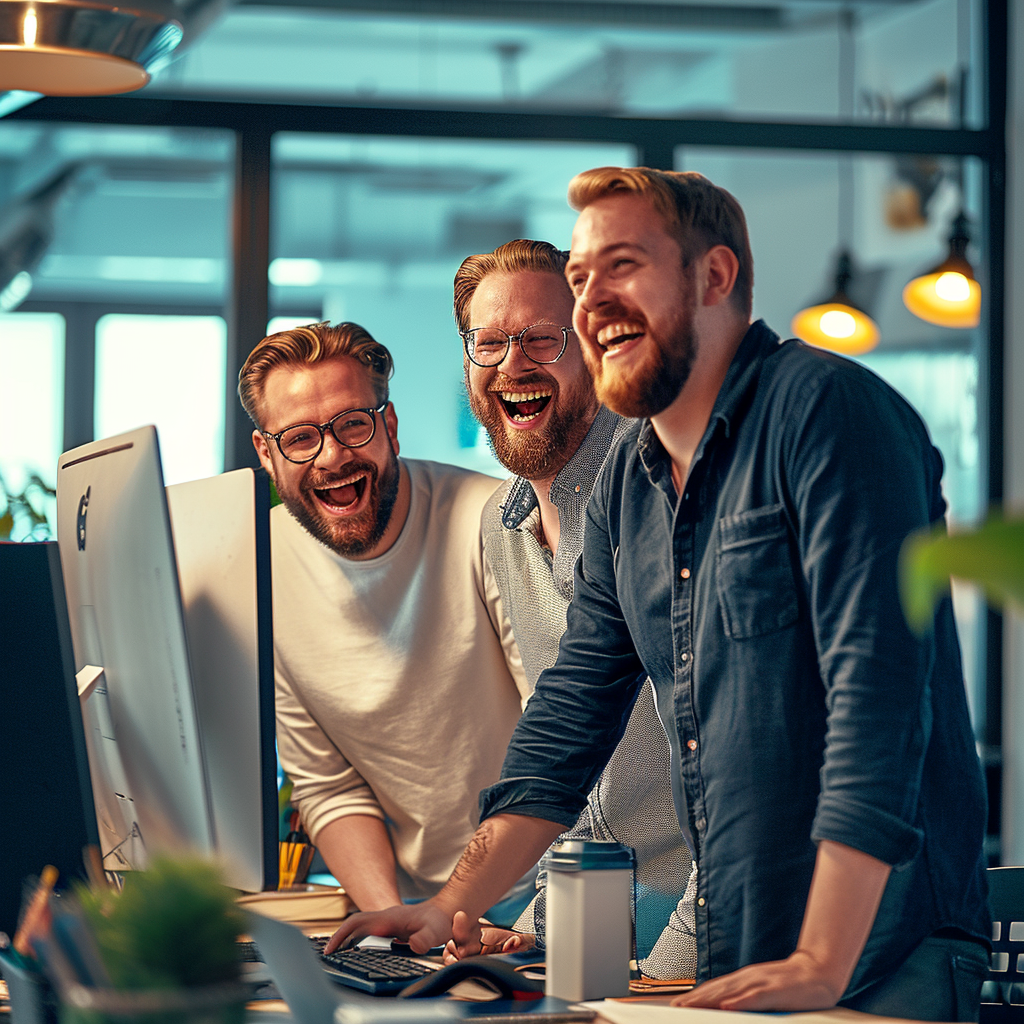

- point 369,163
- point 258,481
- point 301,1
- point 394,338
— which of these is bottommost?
point 258,481

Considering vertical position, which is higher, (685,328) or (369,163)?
(369,163)

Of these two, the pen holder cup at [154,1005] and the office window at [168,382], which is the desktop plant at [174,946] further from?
the office window at [168,382]

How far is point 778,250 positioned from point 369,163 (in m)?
2.85

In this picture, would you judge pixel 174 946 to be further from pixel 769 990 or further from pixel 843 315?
pixel 843 315

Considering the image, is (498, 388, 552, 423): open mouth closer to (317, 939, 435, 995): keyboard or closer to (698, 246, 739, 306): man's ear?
(698, 246, 739, 306): man's ear

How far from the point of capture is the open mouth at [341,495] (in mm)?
1971

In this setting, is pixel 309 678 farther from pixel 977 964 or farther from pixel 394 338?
pixel 394 338

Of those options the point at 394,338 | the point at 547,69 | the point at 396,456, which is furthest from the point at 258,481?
the point at 394,338

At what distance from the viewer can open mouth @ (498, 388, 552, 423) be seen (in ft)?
6.27

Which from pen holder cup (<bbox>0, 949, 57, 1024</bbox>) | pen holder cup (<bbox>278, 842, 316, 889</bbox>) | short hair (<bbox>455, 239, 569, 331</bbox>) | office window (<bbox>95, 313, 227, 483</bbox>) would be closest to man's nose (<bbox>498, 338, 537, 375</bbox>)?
short hair (<bbox>455, 239, 569, 331</bbox>)

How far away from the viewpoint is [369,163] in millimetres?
8219

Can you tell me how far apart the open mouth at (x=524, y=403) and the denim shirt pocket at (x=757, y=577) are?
2.07 feet

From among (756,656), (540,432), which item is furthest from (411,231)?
(756,656)

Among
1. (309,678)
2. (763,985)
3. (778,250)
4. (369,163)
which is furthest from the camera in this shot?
(369,163)
